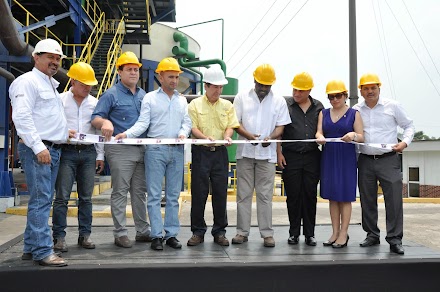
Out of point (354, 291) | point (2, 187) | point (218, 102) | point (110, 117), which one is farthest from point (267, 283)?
point (2, 187)

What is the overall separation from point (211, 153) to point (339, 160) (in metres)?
1.46

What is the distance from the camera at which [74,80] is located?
478 centimetres

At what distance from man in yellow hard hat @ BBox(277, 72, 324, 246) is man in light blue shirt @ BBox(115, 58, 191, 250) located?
4.07 ft

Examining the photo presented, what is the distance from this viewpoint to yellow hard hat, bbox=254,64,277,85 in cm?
503

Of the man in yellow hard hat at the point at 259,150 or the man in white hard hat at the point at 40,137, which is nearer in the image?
the man in white hard hat at the point at 40,137

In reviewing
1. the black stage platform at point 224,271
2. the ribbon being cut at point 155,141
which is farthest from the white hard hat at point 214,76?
the black stage platform at point 224,271

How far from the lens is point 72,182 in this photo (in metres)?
4.72

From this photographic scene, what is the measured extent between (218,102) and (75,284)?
8.14 feet

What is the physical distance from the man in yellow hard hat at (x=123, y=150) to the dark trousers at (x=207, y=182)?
587 millimetres

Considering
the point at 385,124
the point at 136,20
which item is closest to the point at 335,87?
the point at 385,124

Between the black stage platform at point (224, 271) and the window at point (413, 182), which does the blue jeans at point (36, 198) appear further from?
the window at point (413, 182)

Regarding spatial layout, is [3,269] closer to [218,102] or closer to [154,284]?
[154,284]

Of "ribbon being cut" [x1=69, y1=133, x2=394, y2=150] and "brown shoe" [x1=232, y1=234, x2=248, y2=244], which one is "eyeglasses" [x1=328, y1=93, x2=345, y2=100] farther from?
"brown shoe" [x1=232, y1=234, x2=248, y2=244]

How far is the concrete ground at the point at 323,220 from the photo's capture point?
754cm
